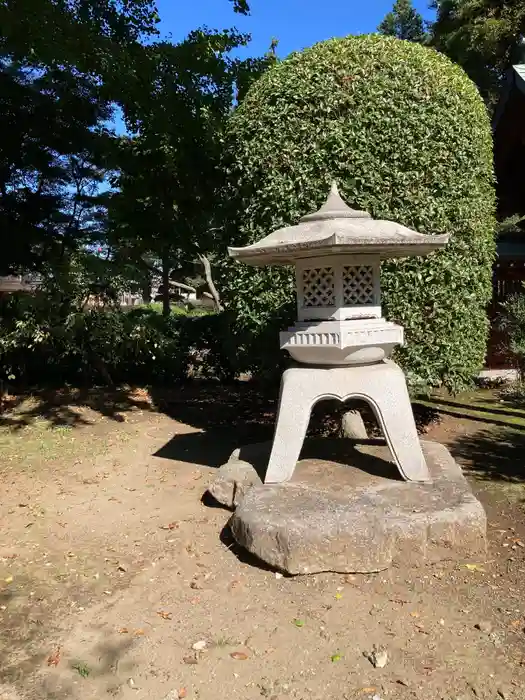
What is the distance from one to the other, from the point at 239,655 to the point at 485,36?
14.3m

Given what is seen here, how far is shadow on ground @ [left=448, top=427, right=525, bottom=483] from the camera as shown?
578 cm

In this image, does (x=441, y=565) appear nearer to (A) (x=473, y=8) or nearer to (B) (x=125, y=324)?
(B) (x=125, y=324)

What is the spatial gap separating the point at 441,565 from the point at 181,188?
662 centimetres

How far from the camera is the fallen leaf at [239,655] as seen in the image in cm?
298

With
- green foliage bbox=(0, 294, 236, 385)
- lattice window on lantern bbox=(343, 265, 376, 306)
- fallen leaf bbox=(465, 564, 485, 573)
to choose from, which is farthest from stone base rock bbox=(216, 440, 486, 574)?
green foliage bbox=(0, 294, 236, 385)

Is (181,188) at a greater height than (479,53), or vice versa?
(479,53)

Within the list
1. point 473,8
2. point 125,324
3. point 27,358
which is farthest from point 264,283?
point 473,8

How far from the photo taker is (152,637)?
319cm

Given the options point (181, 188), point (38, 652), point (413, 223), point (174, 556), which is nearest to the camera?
point (38, 652)

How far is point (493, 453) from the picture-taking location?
257 inches

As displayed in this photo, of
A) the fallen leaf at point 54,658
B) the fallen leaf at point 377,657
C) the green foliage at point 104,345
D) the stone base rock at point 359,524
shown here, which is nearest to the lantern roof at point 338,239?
the stone base rock at point 359,524

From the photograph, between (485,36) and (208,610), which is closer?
(208,610)

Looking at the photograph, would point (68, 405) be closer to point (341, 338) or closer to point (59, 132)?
point (59, 132)

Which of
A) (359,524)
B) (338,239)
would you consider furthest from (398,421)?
(338,239)
